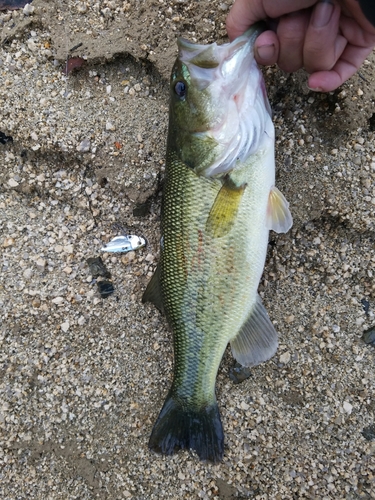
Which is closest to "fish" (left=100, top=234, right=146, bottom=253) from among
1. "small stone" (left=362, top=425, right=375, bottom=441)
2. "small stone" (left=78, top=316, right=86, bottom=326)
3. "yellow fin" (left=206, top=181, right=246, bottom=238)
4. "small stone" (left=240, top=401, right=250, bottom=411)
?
"small stone" (left=78, top=316, right=86, bottom=326)

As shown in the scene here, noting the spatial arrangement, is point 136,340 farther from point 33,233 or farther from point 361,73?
point 361,73

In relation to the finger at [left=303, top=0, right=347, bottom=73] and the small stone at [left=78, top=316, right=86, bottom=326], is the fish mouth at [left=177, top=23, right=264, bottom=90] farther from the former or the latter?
the small stone at [left=78, top=316, right=86, bottom=326]

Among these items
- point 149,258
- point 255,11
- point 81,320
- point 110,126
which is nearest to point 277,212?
point 149,258

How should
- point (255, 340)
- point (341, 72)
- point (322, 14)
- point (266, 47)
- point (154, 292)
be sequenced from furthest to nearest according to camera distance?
point (154, 292) → point (255, 340) → point (341, 72) → point (266, 47) → point (322, 14)

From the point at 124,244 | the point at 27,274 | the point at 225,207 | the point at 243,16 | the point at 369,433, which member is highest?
the point at 243,16

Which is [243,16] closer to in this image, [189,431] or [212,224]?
[212,224]

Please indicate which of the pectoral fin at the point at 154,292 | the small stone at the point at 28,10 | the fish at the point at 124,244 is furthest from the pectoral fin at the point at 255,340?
the small stone at the point at 28,10

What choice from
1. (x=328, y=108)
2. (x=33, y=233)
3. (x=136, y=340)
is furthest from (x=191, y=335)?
(x=328, y=108)
